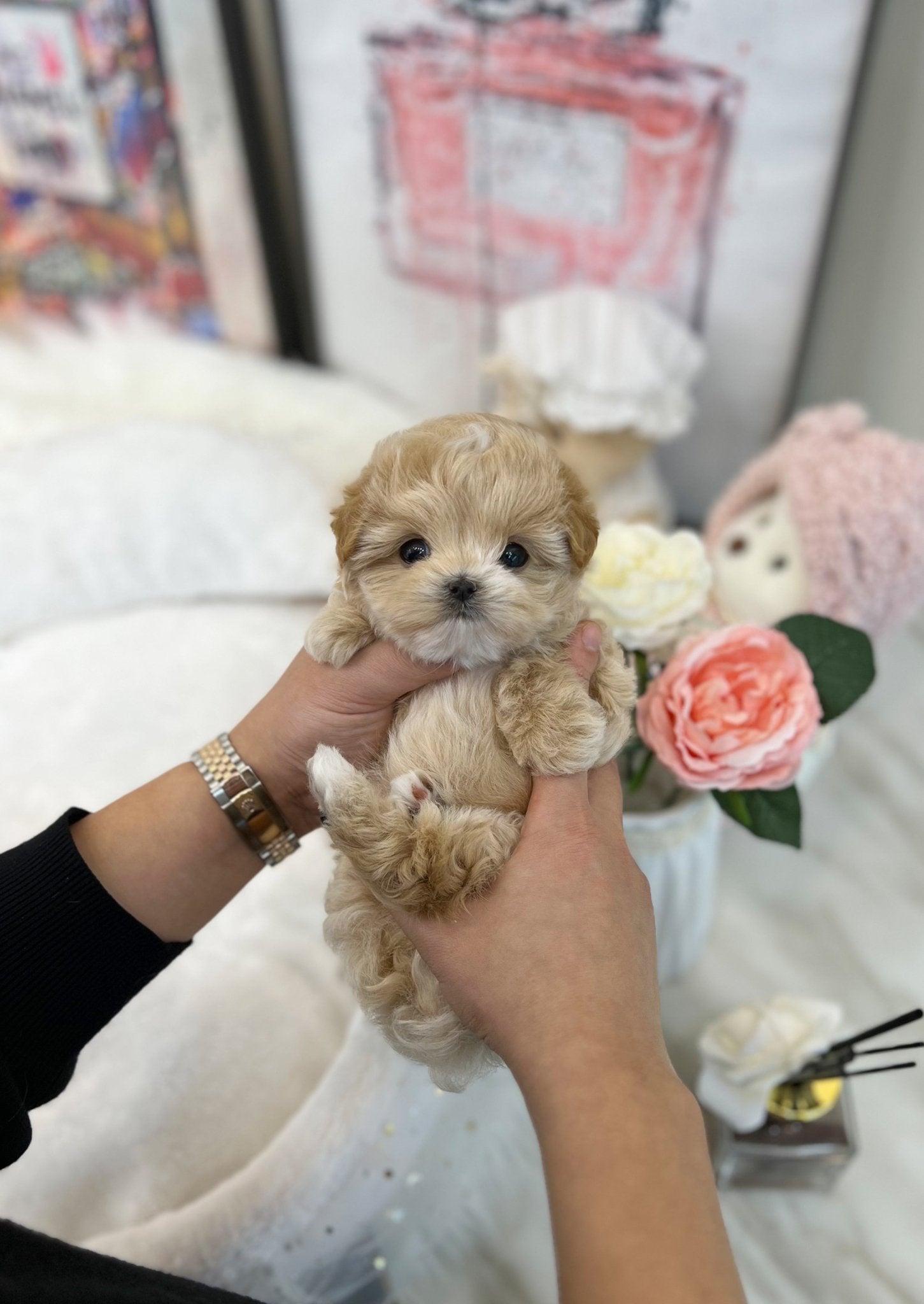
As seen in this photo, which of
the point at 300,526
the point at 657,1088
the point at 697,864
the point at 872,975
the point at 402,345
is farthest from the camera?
the point at 402,345

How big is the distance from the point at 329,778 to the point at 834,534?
771mm

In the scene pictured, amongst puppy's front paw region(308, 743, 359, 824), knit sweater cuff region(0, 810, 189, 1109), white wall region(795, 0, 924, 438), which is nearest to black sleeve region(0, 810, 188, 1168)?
knit sweater cuff region(0, 810, 189, 1109)

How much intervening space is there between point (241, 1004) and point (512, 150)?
1276 mm

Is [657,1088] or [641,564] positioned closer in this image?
[657,1088]

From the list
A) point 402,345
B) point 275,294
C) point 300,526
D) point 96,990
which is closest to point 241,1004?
point 96,990

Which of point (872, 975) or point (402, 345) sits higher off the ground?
point (402, 345)

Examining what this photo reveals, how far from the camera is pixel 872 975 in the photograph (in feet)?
3.71

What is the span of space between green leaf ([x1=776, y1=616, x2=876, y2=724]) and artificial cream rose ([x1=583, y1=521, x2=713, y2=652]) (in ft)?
0.37

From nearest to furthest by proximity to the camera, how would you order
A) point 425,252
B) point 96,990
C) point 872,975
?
point 96,990
point 872,975
point 425,252

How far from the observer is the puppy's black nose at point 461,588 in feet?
1.81

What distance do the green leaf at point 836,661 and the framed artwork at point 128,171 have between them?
1.39 metres

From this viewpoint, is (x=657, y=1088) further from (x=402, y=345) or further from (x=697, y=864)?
(x=402, y=345)

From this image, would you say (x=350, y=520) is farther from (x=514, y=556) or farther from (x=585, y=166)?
(x=585, y=166)

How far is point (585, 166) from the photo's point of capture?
1.33 meters
